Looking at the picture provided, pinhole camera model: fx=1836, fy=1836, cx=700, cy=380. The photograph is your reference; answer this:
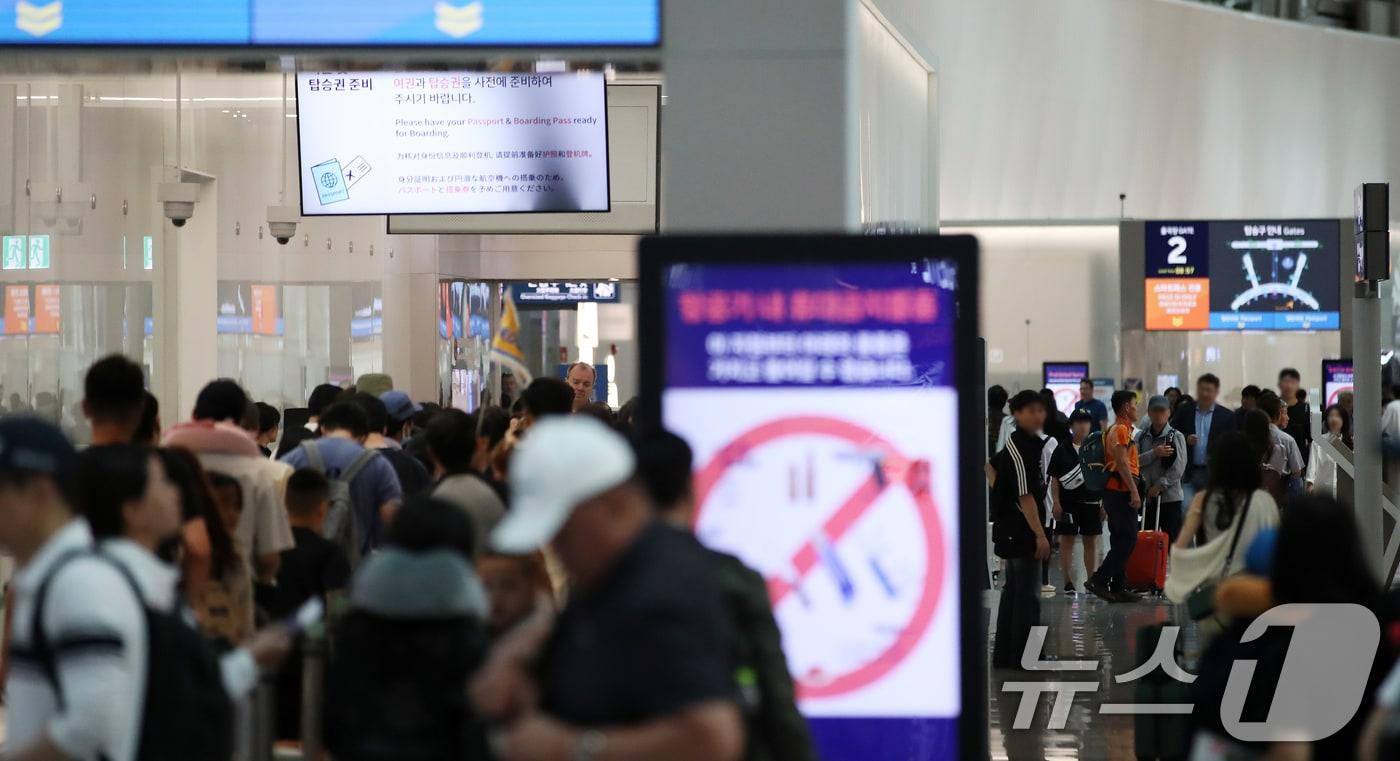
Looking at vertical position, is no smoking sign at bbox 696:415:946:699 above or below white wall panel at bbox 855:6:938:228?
below

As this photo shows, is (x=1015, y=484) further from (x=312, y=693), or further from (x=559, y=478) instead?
(x=559, y=478)

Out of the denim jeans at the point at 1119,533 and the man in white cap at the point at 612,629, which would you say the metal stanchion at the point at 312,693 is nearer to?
the man in white cap at the point at 612,629

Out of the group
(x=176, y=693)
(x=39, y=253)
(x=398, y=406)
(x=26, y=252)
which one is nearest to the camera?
(x=176, y=693)

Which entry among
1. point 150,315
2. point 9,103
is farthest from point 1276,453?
point 9,103

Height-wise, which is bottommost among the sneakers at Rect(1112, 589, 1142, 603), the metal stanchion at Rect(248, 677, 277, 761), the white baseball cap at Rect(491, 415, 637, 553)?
the sneakers at Rect(1112, 589, 1142, 603)

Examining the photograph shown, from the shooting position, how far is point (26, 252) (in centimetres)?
1298

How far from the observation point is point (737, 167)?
18.6ft

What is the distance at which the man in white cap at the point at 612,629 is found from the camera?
89.9 inches

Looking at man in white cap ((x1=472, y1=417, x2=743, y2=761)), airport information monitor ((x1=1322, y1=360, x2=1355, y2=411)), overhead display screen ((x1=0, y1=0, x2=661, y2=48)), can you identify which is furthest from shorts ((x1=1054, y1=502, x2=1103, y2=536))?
man in white cap ((x1=472, y1=417, x2=743, y2=761))

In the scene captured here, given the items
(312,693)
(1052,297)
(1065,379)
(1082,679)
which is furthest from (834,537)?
(1052,297)

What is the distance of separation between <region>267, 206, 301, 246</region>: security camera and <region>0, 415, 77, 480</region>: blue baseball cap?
1197cm

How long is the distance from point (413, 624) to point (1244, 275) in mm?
17586

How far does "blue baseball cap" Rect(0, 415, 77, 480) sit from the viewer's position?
3.05 meters
